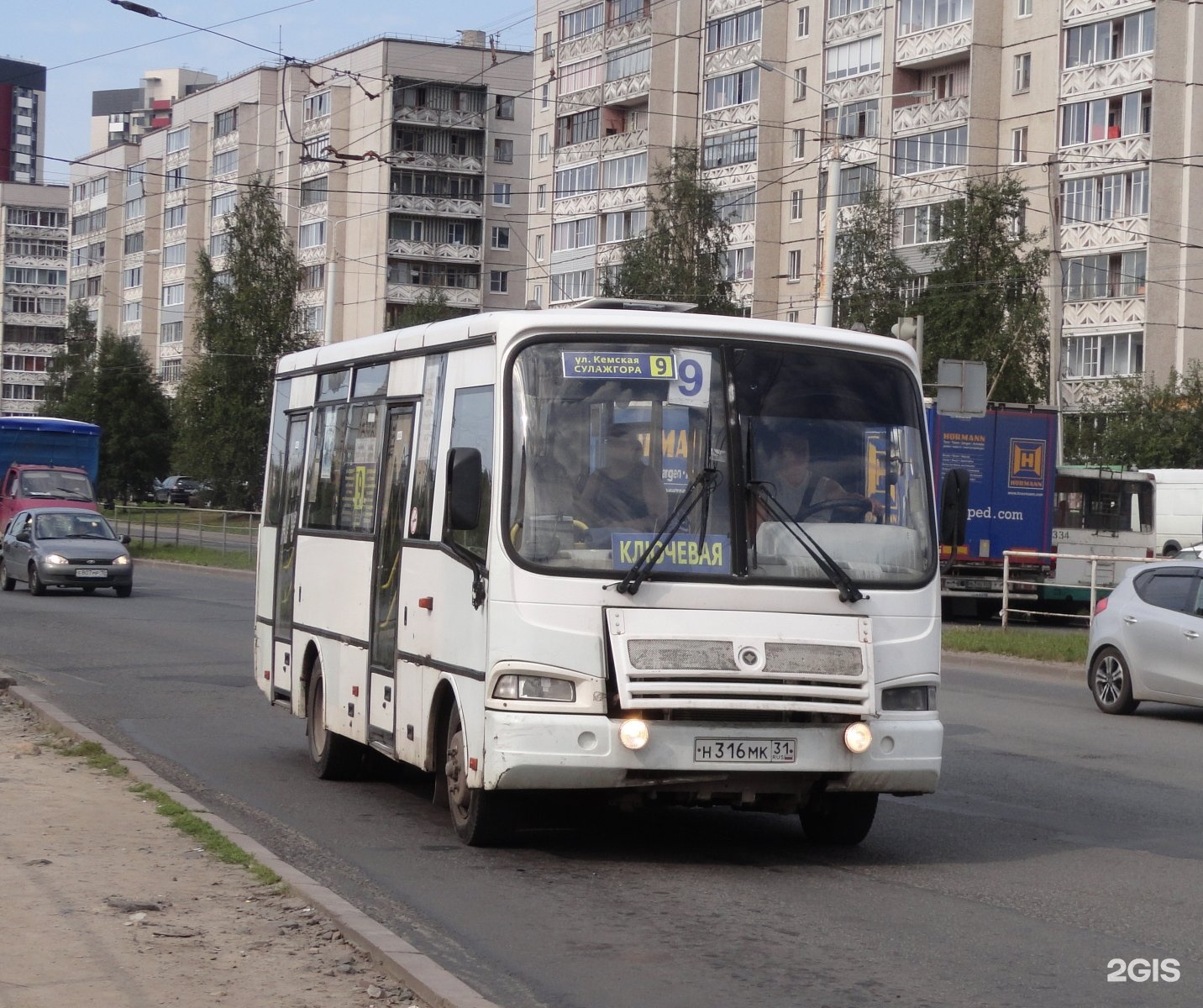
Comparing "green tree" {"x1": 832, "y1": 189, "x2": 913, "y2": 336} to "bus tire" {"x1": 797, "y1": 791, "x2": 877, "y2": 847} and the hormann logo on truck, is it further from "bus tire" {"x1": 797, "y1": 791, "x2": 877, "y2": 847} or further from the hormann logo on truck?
"bus tire" {"x1": 797, "y1": 791, "x2": 877, "y2": 847}

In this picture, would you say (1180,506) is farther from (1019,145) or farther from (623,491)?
(623,491)

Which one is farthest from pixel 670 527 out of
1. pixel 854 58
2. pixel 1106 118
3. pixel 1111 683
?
pixel 854 58

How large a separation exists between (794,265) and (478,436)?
70.1 m

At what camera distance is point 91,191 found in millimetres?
136625

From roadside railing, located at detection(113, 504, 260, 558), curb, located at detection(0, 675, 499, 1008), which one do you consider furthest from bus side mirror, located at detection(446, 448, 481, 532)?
roadside railing, located at detection(113, 504, 260, 558)

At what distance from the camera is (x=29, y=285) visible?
153500mm

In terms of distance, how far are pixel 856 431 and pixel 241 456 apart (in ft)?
214

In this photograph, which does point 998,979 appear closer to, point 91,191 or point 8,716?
point 8,716

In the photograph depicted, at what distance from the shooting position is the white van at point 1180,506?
169 feet

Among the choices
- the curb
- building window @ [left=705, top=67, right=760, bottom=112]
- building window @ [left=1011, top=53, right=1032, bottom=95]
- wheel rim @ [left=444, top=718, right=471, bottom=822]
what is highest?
building window @ [left=705, top=67, right=760, bottom=112]

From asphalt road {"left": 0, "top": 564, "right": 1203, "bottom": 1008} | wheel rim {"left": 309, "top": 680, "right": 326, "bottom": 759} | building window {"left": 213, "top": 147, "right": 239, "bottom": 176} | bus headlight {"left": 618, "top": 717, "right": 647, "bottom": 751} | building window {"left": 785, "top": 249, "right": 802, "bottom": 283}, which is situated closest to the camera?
asphalt road {"left": 0, "top": 564, "right": 1203, "bottom": 1008}

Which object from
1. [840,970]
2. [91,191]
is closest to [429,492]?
[840,970]

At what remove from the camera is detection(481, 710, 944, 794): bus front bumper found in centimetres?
859

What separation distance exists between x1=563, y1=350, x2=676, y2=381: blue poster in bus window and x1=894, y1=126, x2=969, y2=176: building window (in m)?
63.4
